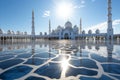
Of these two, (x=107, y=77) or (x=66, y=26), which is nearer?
(x=107, y=77)

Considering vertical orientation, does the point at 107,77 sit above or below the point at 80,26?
below

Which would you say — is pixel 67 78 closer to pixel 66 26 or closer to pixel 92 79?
pixel 92 79

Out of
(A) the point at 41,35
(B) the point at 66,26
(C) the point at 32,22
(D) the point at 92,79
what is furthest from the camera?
(B) the point at 66,26

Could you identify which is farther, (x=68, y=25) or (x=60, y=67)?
(x=68, y=25)

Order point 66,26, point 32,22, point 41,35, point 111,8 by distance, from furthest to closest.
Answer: point 66,26, point 41,35, point 32,22, point 111,8

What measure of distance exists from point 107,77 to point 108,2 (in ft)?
209

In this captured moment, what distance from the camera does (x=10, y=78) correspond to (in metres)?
4.82

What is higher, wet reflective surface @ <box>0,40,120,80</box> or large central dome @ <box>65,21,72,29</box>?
large central dome @ <box>65,21,72,29</box>

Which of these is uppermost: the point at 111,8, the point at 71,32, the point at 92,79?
the point at 111,8

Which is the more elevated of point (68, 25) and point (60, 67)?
point (68, 25)

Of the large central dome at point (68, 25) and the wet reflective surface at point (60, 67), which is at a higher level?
the large central dome at point (68, 25)

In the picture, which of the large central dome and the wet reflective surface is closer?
the wet reflective surface

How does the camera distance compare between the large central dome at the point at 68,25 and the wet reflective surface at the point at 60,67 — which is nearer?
the wet reflective surface at the point at 60,67

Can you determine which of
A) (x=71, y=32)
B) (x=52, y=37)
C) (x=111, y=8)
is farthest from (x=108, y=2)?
(x=52, y=37)
